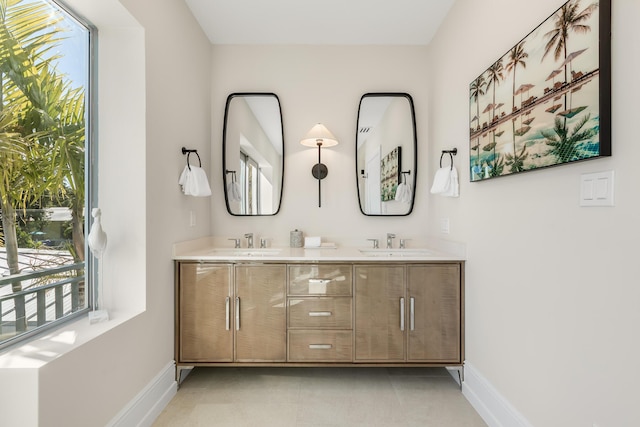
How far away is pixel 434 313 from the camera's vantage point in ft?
7.22

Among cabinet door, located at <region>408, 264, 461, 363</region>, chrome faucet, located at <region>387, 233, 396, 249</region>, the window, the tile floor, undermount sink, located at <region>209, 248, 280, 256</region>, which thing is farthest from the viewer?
chrome faucet, located at <region>387, 233, 396, 249</region>

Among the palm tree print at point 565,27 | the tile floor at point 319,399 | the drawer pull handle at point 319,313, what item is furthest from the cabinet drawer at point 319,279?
the palm tree print at point 565,27

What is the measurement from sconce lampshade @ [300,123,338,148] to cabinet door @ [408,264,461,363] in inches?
46.8

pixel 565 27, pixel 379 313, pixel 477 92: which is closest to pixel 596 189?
Answer: pixel 565 27

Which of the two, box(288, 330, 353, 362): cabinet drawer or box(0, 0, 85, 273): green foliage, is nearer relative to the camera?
box(0, 0, 85, 273): green foliage

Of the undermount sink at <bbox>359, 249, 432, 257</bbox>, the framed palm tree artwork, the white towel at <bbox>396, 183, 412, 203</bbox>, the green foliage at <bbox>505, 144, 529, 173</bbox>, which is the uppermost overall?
the framed palm tree artwork

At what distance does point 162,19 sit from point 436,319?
2478 millimetres

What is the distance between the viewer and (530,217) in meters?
1.51

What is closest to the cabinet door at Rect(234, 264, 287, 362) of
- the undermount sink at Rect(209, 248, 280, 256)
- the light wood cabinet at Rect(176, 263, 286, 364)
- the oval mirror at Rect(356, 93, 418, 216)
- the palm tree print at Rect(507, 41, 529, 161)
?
the light wood cabinet at Rect(176, 263, 286, 364)

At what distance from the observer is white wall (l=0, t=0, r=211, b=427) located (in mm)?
1242

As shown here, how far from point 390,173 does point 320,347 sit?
146 centimetres

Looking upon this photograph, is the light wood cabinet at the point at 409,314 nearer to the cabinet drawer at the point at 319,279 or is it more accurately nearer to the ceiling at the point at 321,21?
the cabinet drawer at the point at 319,279

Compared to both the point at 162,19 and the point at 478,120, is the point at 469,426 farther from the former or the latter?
the point at 162,19

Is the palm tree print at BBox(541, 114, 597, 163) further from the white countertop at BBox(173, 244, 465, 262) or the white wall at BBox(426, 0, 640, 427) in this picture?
the white countertop at BBox(173, 244, 465, 262)
